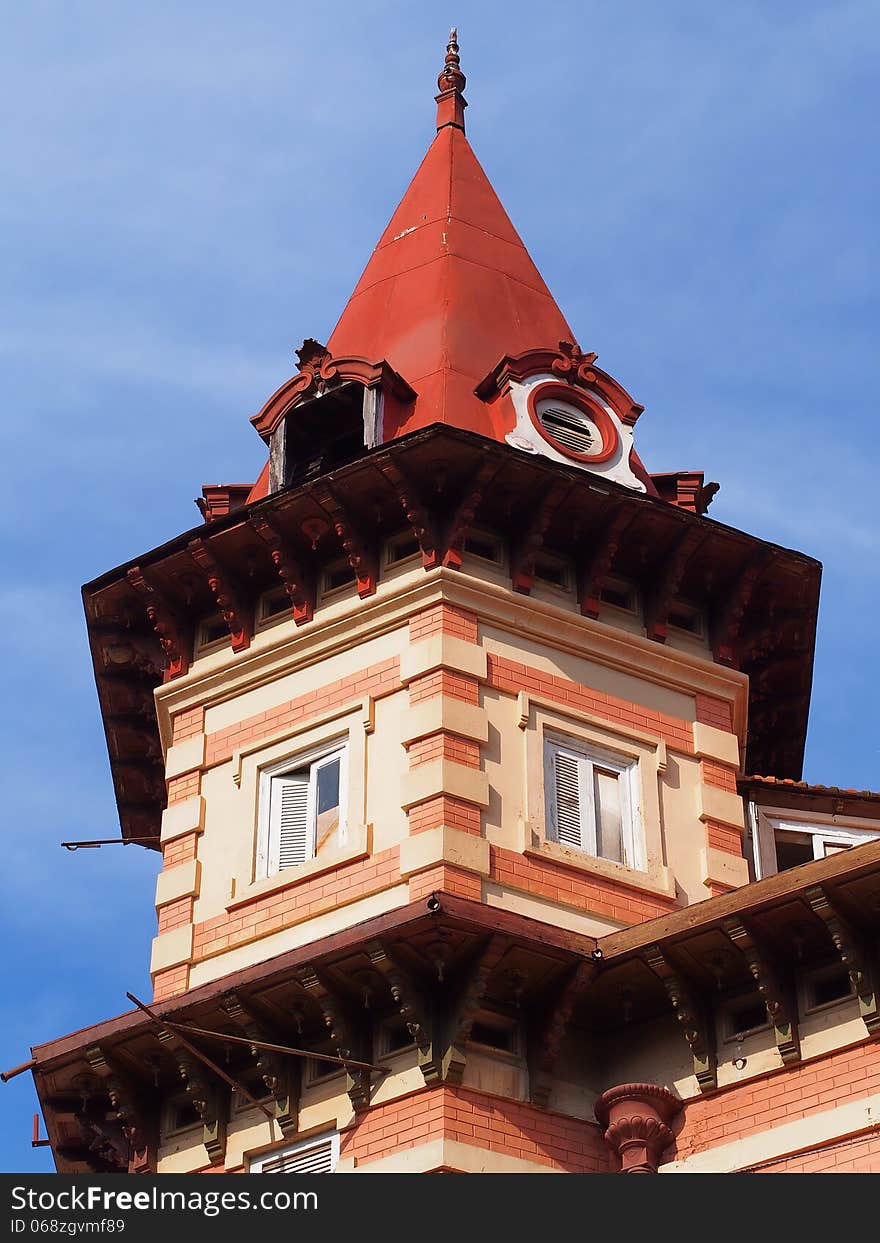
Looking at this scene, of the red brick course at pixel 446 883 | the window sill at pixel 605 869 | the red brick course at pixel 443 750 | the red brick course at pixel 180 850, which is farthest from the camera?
the red brick course at pixel 180 850

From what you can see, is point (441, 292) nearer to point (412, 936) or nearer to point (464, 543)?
point (464, 543)

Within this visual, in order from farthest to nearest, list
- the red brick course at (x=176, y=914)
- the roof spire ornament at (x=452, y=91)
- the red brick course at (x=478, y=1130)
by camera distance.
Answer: the roof spire ornament at (x=452, y=91) < the red brick course at (x=176, y=914) < the red brick course at (x=478, y=1130)

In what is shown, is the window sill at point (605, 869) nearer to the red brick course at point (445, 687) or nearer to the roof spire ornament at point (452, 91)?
the red brick course at point (445, 687)

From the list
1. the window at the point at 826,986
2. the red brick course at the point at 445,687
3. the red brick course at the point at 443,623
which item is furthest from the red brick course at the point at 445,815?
the window at the point at 826,986

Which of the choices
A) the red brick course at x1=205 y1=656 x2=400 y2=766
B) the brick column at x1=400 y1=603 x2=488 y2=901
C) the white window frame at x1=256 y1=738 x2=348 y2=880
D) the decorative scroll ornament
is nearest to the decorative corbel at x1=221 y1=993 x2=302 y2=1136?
the brick column at x1=400 y1=603 x2=488 y2=901

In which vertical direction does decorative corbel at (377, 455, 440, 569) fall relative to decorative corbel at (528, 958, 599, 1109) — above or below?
above

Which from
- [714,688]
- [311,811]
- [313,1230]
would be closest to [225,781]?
[311,811]

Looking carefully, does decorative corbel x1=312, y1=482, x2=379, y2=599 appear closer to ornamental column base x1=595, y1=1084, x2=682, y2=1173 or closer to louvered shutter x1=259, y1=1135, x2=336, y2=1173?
louvered shutter x1=259, y1=1135, x2=336, y2=1173

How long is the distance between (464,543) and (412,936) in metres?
5.01

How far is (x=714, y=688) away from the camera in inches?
1041

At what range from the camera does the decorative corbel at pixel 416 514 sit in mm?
25500

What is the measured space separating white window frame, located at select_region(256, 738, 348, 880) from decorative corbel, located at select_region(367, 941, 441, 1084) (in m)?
2.21

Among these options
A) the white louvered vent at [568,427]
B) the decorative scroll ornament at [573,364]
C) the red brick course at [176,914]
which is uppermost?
the decorative scroll ornament at [573,364]

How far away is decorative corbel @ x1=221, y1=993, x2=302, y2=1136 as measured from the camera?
897 inches
